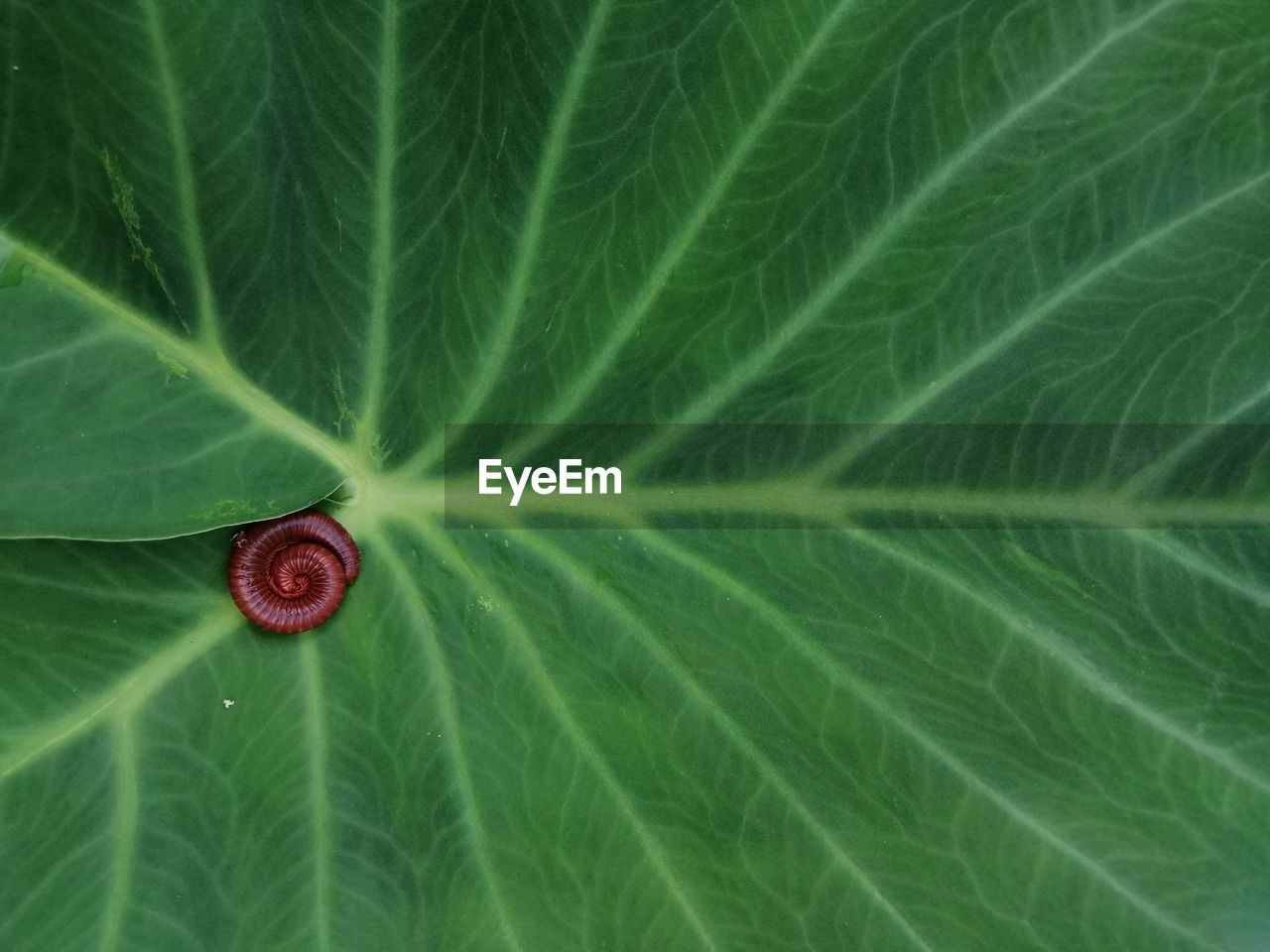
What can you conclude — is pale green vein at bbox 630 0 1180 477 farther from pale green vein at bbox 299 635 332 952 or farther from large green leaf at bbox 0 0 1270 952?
pale green vein at bbox 299 635 332 952

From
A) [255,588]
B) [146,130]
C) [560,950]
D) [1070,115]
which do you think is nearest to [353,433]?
[255,588]

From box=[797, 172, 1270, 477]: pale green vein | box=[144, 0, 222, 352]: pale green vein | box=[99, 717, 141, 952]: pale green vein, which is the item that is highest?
box=[144, 0, 222, 352]: pale green vein

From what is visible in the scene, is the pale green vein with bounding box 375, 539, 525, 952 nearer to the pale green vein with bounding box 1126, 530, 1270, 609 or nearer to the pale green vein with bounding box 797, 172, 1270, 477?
the pale green vein with bounding box 797, 172, 1270, 477

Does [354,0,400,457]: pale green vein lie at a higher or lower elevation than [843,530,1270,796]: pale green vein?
higher

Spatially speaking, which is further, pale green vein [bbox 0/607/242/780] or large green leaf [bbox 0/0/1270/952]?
pale green vein [bbox 0/607/242/780]

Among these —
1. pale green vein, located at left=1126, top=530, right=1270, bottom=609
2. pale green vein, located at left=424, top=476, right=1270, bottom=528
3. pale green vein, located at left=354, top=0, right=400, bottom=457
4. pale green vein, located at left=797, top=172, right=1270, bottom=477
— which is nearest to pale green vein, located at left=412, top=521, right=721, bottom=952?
pale green vein, located at left=424, top=476, right=1270, bottom=528

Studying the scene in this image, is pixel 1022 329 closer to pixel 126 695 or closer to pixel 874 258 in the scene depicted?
pixel 874 258
